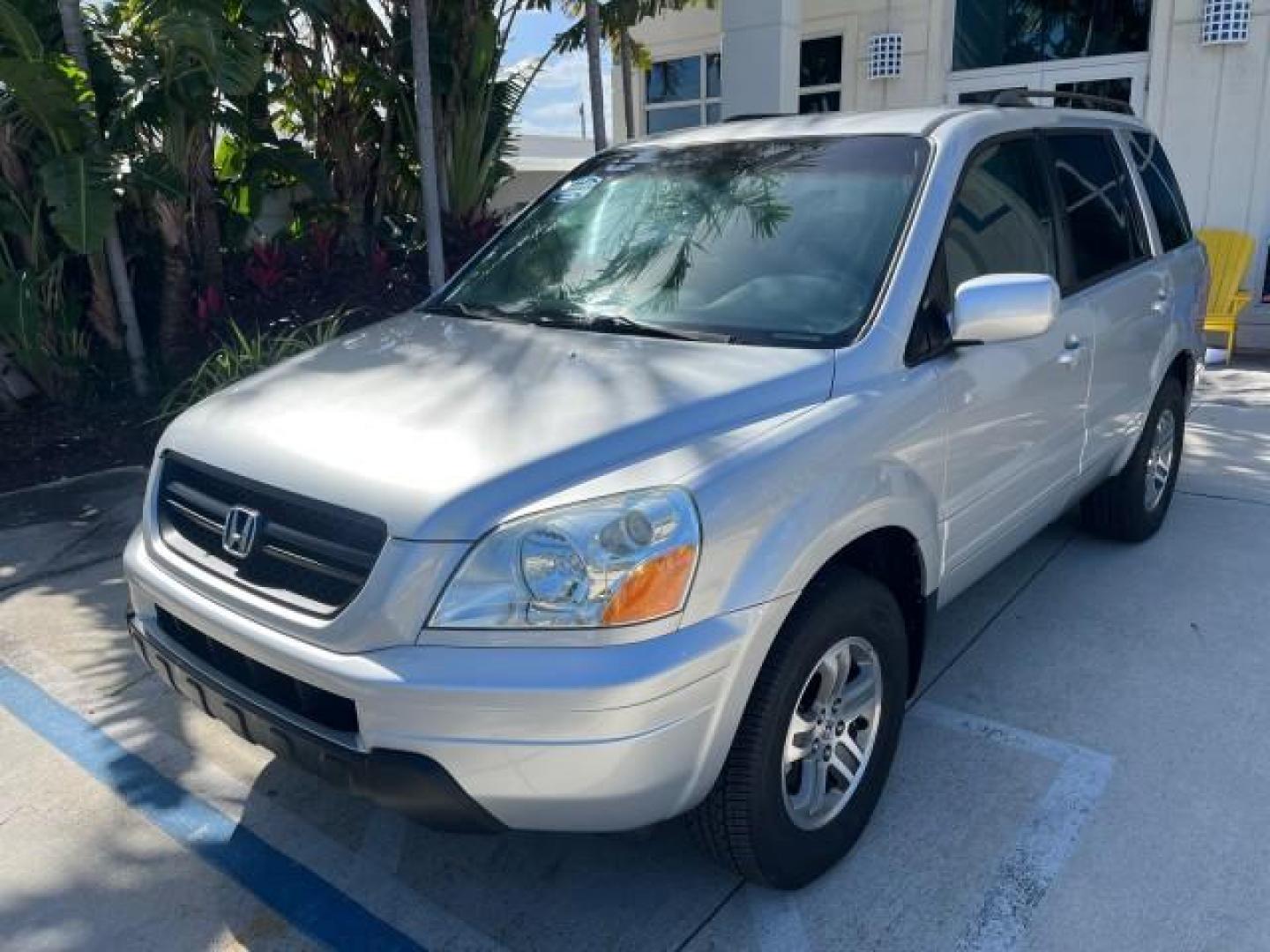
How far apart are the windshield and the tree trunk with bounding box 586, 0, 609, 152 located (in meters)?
5.75

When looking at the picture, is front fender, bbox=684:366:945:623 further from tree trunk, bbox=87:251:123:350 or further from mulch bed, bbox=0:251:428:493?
tree trunk, bbox=87:251:123:350

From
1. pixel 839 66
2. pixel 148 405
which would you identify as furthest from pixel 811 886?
pixel 839 66

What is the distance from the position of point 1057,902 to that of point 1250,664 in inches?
63.8

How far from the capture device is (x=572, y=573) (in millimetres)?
1996

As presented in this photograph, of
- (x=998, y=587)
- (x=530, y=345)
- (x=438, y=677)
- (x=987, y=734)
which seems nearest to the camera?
(x=438, y=677)

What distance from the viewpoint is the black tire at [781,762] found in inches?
87.7

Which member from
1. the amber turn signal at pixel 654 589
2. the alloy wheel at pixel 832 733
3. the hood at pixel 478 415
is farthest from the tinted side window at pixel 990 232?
the amber turn signal at pixel 654 589

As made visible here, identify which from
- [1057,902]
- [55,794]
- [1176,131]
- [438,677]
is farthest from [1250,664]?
[1176,131]

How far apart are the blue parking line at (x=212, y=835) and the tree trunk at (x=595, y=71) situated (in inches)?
269

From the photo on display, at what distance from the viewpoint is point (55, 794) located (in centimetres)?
303

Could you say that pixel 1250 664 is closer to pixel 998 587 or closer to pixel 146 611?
pixel 998 587

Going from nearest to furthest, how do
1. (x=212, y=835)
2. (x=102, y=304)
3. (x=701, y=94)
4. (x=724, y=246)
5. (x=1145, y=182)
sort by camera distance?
(x=212, y=835) < (x=724, y=246) < (x=1145, y=182) < (x=102, y=304) < (x=701, y=94)

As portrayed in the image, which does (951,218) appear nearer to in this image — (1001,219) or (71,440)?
(1001,219)

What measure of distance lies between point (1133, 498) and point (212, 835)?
12.5ft
